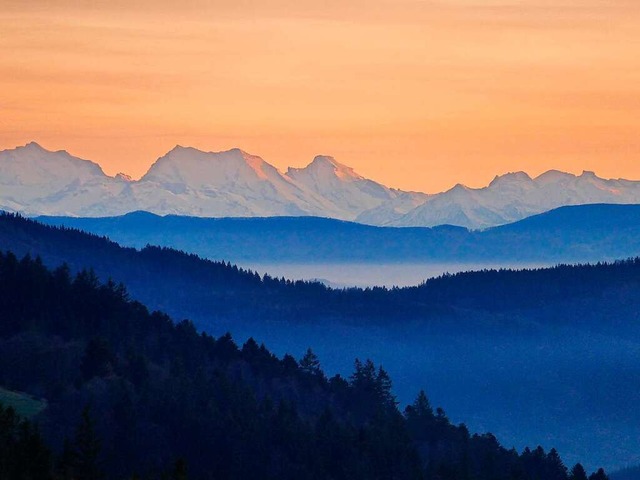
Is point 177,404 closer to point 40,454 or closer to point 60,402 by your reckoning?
point 60,402

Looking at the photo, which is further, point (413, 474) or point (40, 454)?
point (413, 474)

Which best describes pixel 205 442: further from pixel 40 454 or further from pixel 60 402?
pixel 40 454

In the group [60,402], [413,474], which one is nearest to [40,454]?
[60,402]

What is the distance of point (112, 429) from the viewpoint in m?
174

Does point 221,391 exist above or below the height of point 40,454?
above

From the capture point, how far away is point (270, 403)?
197 metres

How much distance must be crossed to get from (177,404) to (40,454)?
262ft

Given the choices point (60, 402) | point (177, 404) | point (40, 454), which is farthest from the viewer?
point (177, 404)

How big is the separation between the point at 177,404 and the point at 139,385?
844cm

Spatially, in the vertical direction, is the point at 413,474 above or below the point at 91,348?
below

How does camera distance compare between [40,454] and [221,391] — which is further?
[221,391]

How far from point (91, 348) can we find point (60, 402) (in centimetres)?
2192

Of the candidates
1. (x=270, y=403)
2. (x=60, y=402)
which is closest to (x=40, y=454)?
(x=60, y=402)

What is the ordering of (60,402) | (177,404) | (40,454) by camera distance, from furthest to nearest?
(177,404) → (60,402) → (40,454)
